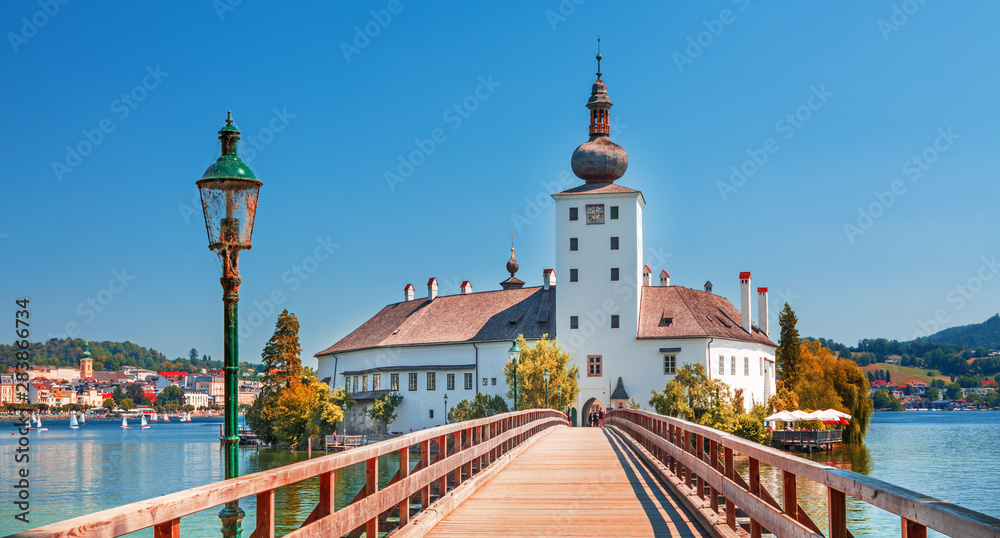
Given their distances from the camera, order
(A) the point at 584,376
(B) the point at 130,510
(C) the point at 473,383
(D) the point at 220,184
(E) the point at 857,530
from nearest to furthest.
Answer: (B) the point at 130,510
(D) the point at 220,184
(E) the point at 857,530
(A) the point at 584,376
(C) the point at 473,383

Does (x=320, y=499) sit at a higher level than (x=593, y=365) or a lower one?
higher

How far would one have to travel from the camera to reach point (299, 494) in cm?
4319

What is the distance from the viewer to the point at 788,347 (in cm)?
8231

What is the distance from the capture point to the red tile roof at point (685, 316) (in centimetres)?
6962

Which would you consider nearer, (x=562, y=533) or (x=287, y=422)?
(x=562, y=533)

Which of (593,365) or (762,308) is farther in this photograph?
(762,308)

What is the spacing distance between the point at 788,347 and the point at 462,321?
93.7 feet

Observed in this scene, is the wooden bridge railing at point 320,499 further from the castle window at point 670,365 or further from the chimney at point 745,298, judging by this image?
the chimney at point 745,298

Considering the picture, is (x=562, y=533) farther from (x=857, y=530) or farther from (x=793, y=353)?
(x=793, y=353)

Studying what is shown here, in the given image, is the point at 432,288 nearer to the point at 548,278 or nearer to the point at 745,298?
the point at 548,278

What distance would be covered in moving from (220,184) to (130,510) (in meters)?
7.84

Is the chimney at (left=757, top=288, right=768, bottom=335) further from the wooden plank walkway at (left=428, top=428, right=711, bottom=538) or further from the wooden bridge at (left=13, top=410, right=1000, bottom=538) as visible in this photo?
the wooden plank walkway at (left=428, top=428, right=711, bottom=538)

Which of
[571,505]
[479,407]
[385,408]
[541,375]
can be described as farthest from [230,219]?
[385,408]

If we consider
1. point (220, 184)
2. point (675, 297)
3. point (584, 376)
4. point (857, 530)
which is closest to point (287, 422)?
point (584, 376)
